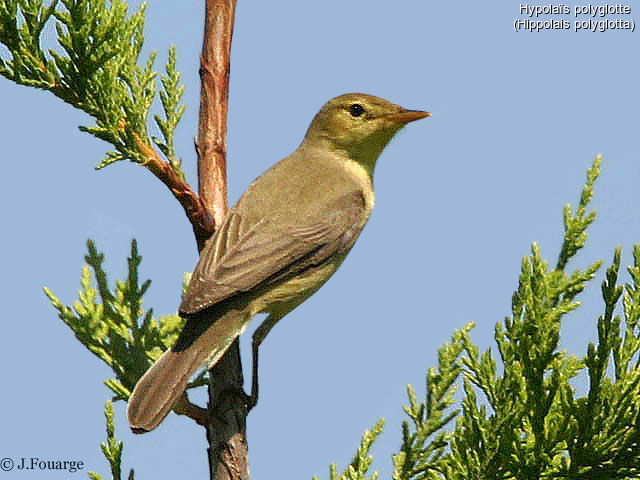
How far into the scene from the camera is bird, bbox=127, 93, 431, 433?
340 centimetres

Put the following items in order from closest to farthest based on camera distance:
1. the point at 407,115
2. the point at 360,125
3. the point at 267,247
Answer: the point at 267,247
the point at 407,115
the point at 360,125

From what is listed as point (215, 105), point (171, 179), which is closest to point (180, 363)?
point (171, 179)

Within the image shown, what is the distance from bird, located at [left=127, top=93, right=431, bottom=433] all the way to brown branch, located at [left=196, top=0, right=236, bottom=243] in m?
0.20

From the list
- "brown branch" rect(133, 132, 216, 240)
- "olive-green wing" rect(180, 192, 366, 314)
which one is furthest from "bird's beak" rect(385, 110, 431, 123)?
"brown branch" rect(133, 132, 216, 240)

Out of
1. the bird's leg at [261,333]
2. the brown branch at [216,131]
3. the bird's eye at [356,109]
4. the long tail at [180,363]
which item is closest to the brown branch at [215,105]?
the brown branch at [216,131]

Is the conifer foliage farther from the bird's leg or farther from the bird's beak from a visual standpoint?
the bird's beak

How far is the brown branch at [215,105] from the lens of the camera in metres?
3.60

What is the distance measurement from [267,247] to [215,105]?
79 centimetres

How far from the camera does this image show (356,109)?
5.25m

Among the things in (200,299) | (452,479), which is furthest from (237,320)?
(452,479)

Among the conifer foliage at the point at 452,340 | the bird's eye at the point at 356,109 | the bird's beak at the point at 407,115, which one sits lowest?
the conifer foliage at the point at 452,340

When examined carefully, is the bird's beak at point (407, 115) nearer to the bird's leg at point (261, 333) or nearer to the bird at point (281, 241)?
the bird at point (281, 241)

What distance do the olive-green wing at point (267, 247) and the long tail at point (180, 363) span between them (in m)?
0.11

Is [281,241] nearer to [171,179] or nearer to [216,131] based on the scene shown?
[216,131]
